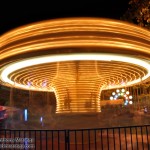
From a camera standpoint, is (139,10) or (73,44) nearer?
(73,44)

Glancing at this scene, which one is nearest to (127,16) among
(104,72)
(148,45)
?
(104,72)

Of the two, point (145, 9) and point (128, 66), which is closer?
point (128, 66)

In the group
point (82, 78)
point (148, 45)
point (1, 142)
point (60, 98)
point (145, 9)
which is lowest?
point (1, 142)

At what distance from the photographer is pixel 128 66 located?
9.18m

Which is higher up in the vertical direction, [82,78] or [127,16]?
[127,16]

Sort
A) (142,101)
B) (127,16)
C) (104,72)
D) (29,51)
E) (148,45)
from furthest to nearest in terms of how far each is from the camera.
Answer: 1. (142,101)
2. (127,16)
3. (104,72)
4. (148,45)
5. (29,51)

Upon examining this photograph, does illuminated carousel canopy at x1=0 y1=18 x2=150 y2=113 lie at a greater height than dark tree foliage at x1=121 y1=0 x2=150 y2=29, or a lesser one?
lesser

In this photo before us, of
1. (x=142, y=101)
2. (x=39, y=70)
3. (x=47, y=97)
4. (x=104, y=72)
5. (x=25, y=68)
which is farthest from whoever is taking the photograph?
(x=142, y=101)

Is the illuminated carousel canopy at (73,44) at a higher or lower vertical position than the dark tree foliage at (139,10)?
lower

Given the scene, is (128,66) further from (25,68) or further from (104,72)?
(25,68)

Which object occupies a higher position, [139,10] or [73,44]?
[139,10]

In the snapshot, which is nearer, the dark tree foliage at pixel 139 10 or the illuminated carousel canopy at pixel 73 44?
the illuminated carousel canopy at pixel 73 44

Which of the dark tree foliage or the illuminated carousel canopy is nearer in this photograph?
the illuminated carousel canopy

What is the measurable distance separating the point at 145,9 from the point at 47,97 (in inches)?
924
